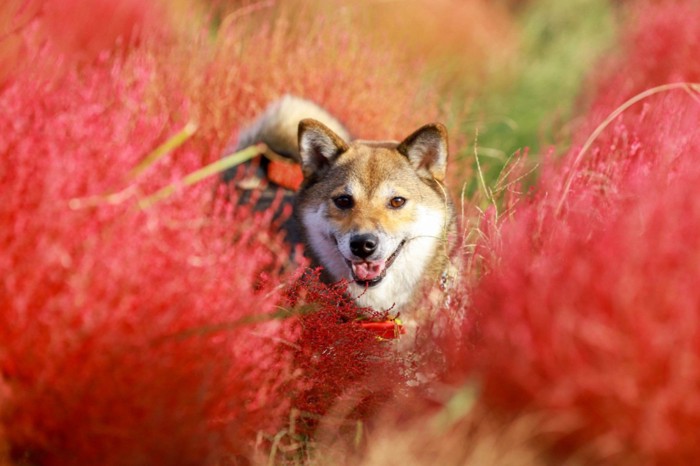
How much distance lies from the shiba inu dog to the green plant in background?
1.07 metres

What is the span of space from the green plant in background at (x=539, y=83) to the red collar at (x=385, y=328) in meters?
1.77

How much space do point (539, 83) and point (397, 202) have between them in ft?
13.8

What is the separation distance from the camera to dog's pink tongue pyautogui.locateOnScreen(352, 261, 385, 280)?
348cm

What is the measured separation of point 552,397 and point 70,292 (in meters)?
1.31

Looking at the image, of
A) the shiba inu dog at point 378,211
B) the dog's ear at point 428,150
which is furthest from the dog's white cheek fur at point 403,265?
the dog's ear at point 428,150

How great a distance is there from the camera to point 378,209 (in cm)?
357

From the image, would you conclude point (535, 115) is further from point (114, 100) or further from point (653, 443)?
point (653, 443)

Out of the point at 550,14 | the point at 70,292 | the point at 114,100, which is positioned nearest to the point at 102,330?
the point at 70,292

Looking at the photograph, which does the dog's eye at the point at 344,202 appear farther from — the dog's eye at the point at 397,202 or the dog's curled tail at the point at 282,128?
the dog's curled tail at the point at 282,128

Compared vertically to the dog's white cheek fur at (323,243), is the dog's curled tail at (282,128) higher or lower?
higher

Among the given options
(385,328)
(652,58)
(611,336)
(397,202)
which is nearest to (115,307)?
(611,336)

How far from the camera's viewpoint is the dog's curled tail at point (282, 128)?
4164 millimetres

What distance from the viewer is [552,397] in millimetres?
1907

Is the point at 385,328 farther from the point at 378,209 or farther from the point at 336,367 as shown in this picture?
the point at 378,209
